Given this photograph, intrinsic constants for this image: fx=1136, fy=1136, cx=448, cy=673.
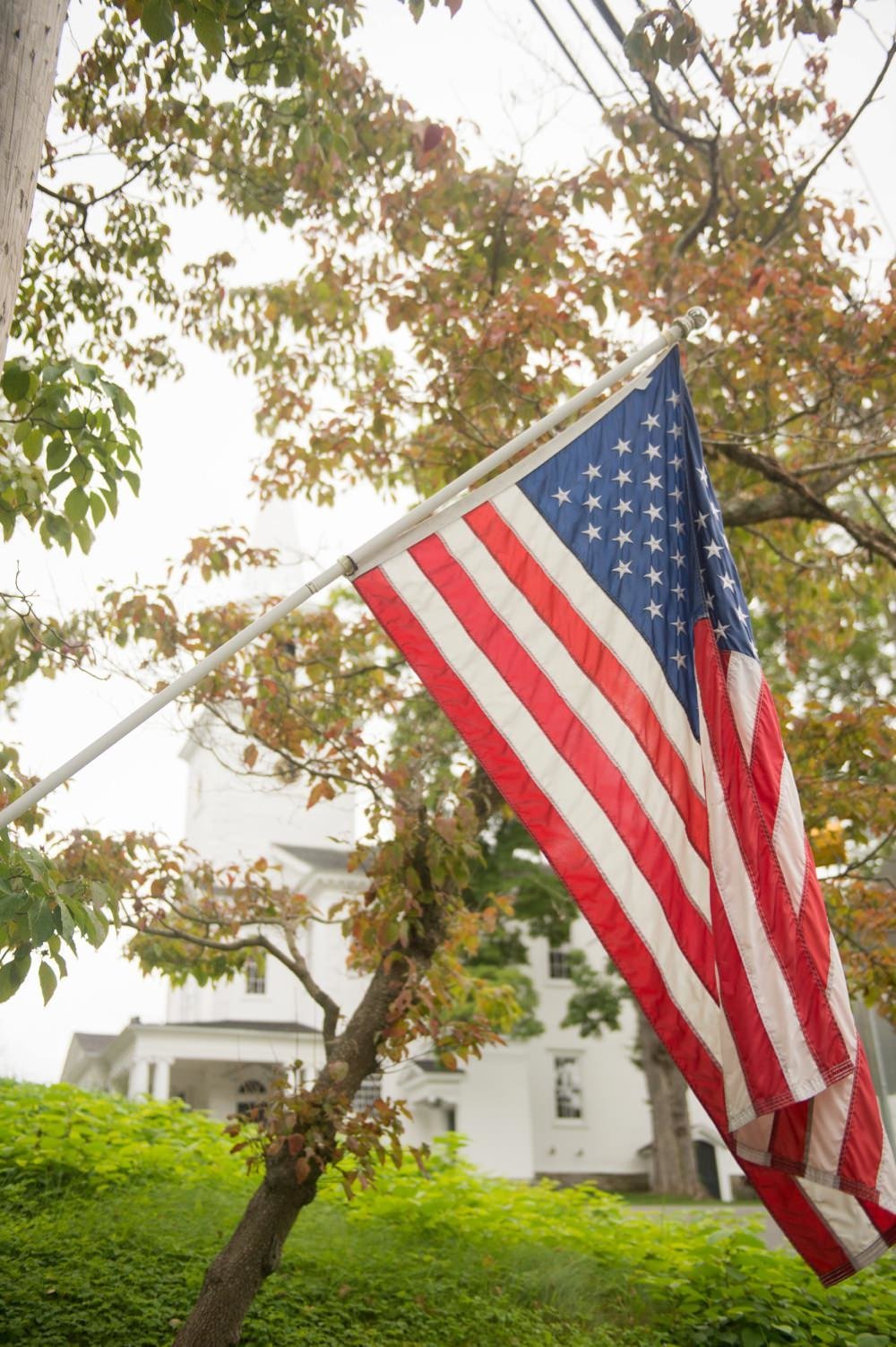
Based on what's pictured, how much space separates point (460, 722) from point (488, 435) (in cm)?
591

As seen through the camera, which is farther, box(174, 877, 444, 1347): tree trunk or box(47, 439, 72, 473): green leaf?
box(174, 877, 444, 1347): tree trunk

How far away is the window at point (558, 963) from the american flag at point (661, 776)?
112ft

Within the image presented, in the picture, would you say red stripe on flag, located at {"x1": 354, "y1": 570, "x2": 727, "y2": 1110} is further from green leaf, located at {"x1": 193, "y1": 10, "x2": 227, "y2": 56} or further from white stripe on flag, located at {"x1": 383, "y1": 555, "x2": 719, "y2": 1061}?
green leaf, located at {"x1": 193, "y1": 10, "x2": 227, "y2": 56}

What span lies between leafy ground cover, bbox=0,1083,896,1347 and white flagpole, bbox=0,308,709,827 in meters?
4.66

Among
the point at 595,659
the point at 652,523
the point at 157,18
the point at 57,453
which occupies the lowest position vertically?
the point at 595,659

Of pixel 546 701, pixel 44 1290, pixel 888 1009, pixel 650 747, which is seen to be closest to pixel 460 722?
pixel 546 701

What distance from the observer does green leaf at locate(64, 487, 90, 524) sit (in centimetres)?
489

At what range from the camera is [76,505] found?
4.91 metres

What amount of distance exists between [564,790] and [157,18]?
3.79 metres

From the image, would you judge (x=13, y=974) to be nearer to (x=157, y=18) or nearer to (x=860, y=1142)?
(x=860, y=1142)

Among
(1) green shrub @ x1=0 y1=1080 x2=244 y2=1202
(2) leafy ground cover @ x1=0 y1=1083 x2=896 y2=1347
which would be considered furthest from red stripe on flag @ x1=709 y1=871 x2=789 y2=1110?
(1) green shrub @ x1=0 y1=1080 x2=244 y2=1202

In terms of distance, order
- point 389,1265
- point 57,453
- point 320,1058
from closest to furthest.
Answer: point 57,453 < point 389,1265 < point 320,1058

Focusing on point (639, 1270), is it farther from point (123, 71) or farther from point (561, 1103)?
point (561, 1103)

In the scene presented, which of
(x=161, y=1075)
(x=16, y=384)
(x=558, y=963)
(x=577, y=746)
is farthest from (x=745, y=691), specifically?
(x=558, y=963)
